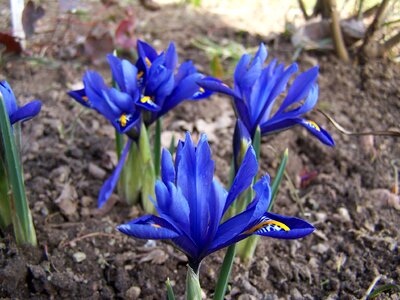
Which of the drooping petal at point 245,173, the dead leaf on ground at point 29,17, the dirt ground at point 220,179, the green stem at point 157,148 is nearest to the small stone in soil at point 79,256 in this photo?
the dirt ground at point 220,179

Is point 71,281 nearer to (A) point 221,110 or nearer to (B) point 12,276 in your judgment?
(B) point 12,276

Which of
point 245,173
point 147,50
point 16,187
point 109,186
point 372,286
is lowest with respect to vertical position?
point 372,286

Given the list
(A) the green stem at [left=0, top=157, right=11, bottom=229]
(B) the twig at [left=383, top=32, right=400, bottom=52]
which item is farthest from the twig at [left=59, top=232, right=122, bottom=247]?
(B) the twig at [left=383, top=32, right=400, bottom=52]

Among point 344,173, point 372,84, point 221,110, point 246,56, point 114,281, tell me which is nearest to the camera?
point 246,56

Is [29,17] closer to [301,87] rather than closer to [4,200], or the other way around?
[4,200]

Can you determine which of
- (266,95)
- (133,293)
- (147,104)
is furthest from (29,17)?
(133,293)

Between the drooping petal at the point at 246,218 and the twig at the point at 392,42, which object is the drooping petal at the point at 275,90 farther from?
the twig at the point at 392,42

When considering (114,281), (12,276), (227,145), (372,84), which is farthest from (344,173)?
Result: (12,276)

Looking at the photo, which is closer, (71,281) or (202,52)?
(71,281)
